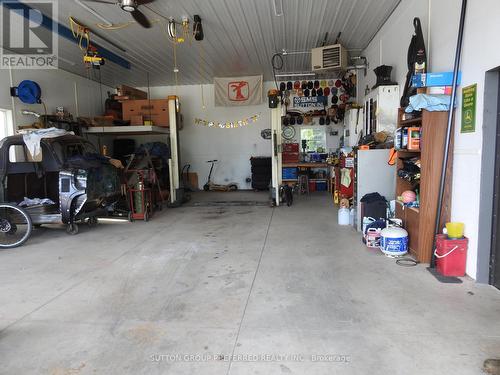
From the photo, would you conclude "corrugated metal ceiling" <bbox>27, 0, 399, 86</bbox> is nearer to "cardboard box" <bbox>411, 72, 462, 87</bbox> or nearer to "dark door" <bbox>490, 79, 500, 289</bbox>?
"cardboard box" <bbox>411, 72, 462, 87</bbox>

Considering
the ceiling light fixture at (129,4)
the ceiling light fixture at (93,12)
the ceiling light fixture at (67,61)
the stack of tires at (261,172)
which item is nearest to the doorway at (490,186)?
the ceiling light fixture at (129,4)

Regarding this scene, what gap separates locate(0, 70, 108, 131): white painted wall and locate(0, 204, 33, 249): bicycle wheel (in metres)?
2.51

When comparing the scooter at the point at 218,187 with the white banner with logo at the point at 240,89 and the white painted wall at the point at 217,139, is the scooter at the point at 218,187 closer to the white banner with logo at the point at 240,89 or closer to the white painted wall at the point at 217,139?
the white painted wall at the point at 217,139

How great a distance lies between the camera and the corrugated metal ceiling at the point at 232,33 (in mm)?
4848

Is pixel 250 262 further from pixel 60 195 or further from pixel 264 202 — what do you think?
pixel 264 202

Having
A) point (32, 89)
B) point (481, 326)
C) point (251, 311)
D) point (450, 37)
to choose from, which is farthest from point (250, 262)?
point (32, 89)

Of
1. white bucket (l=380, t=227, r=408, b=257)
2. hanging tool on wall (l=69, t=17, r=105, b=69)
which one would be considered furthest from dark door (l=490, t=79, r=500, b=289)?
hanging tool on wall (l=69, t=17, r=105, b=69)

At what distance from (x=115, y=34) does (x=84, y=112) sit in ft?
11.3

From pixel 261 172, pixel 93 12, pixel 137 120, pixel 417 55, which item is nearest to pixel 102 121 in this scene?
pixel 137 120

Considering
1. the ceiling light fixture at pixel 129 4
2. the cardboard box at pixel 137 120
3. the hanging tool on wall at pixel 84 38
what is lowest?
the cardboard box at pixel 137 120

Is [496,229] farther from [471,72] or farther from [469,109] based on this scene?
[471,72]

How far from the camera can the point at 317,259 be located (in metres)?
3.80

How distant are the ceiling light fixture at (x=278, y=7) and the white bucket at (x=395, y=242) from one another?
133 inches

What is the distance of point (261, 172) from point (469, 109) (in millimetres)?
6612
